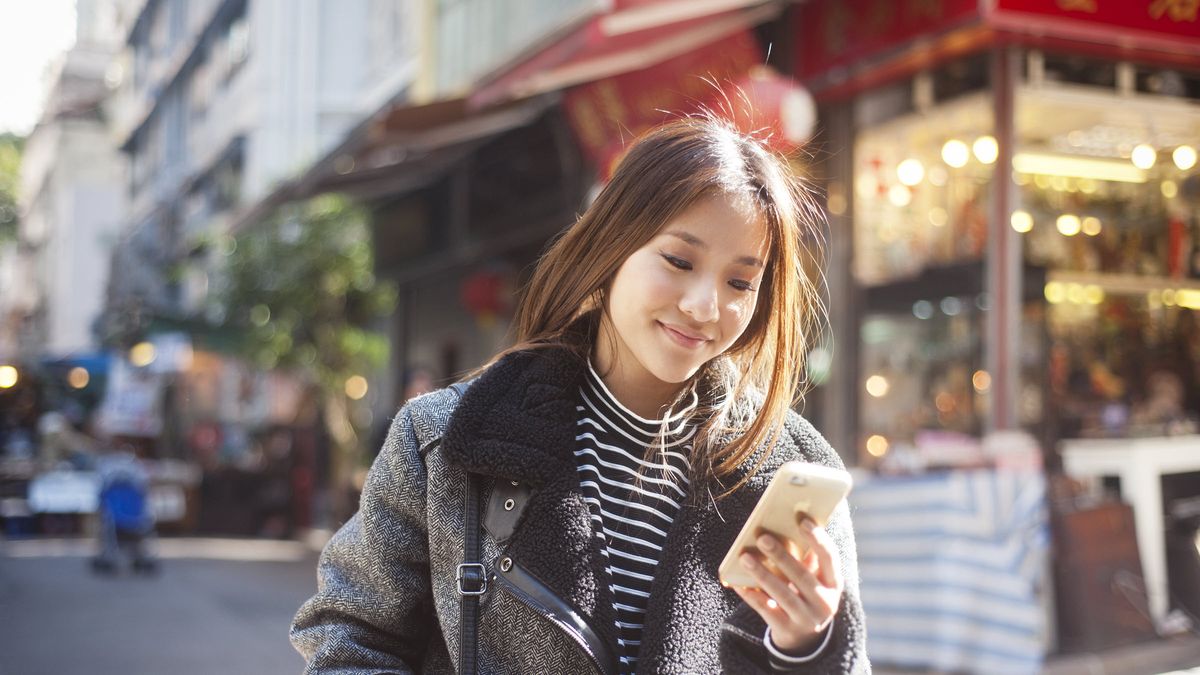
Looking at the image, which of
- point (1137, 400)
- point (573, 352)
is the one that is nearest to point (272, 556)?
point (1137, 400)

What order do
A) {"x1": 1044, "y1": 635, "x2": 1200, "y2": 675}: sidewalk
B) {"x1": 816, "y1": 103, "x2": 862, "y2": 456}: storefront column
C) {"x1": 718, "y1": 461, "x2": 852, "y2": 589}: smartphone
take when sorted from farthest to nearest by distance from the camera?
{"x1": 816, "y1": 103, "x2": 862, "y2": 456}: storefront column, {"x1": 1044, "y1": 635, "x2": 1200, "y2": 675}: sidewalk, {"x1": 718, "y1": 461, "x2": 852, "y2": 589}: smartphone

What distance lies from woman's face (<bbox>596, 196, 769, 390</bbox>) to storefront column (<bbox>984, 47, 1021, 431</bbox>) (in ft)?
17.1

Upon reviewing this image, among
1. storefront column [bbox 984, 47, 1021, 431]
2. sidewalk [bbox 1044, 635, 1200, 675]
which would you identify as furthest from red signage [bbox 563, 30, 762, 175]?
sidewalk [bbox 1044, 635, 1200, 675]

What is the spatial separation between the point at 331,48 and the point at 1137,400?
1676 cm

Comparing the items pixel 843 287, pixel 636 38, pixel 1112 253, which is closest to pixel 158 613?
pixel 636 38

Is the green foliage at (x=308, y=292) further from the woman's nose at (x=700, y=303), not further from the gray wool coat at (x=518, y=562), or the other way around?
the woman's nose at (x=700, y=303)

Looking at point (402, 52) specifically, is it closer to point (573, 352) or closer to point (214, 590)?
point (214, 590)

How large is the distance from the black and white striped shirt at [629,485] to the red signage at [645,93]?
5.53 m

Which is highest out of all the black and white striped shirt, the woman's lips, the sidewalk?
the woman's lips

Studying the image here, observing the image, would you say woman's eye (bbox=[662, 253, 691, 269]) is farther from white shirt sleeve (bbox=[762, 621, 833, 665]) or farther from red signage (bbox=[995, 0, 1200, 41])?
red signage (bbox=[995, 0, 1200, 41])

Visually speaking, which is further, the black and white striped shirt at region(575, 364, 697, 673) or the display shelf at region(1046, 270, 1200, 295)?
the display shelf at region(1046, 270, 1200, 295)

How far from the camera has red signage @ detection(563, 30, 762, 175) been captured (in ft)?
26.1

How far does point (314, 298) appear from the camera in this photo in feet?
54.1

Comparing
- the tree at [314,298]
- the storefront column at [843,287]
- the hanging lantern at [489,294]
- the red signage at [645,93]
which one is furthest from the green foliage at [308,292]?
the storefront column at [843,287]
